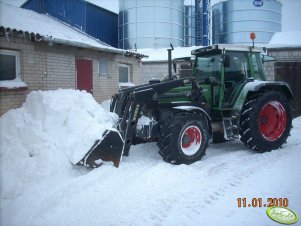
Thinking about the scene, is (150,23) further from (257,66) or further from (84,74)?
(257,66)

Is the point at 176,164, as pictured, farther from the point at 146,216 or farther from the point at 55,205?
the point at 55,205

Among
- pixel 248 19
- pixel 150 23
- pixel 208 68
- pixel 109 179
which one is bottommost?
pixel 109 179

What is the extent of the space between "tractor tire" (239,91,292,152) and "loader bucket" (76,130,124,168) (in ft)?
8.68

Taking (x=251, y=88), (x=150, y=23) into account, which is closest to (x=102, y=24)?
(x=150, y=23)

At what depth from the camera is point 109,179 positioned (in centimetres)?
449

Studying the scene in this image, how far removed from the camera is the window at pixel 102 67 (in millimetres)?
11141

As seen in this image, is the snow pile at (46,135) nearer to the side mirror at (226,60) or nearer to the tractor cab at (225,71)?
the tractor cab at (225,71)

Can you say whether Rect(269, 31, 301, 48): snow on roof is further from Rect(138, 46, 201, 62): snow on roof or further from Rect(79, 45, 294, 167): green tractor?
Rect(79, 45, 294, 167): green tractor

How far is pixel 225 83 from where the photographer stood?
247 inches

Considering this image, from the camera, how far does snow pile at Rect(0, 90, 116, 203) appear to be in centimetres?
448

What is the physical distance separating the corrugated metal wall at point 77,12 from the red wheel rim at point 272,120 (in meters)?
11.0

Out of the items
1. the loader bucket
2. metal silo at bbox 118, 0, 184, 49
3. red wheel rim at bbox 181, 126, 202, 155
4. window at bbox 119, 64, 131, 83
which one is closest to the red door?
window at bbox 119, 64, 131, 83

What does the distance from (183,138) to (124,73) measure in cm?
805

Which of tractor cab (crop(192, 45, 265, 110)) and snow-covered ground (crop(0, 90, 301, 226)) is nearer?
snow-covered ground (crop(0, 90, 301, 226))
